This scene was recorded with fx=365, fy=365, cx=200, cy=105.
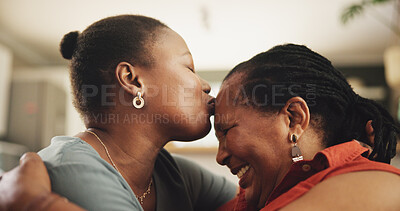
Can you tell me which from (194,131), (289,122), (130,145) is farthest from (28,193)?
(289,122)

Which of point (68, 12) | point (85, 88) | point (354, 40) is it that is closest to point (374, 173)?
point (85, 88)

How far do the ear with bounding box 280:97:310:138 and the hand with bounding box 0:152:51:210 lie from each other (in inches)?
24.9

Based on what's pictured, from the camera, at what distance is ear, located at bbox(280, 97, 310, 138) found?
0.99 m

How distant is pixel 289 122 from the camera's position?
1.02 m

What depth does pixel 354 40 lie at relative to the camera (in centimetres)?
434

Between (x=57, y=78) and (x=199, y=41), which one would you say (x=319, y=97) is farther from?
(x=57, y=78)

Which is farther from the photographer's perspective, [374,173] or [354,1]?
[354,1]

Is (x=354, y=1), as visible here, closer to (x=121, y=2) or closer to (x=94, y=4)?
(x=121, y=2)

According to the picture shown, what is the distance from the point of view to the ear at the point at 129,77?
1.08m

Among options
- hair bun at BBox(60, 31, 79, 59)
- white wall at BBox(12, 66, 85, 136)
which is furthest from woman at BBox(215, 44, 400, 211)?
white wall at BBox(12, 66, 85, 136)

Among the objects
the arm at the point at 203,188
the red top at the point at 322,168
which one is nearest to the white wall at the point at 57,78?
the arm at the point at 203,188

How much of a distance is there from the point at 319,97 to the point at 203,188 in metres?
0.62

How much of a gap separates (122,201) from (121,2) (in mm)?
2872

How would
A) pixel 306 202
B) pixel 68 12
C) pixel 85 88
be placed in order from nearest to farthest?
pixel 306 202 < pixel 85 88 < pixel 68 12
